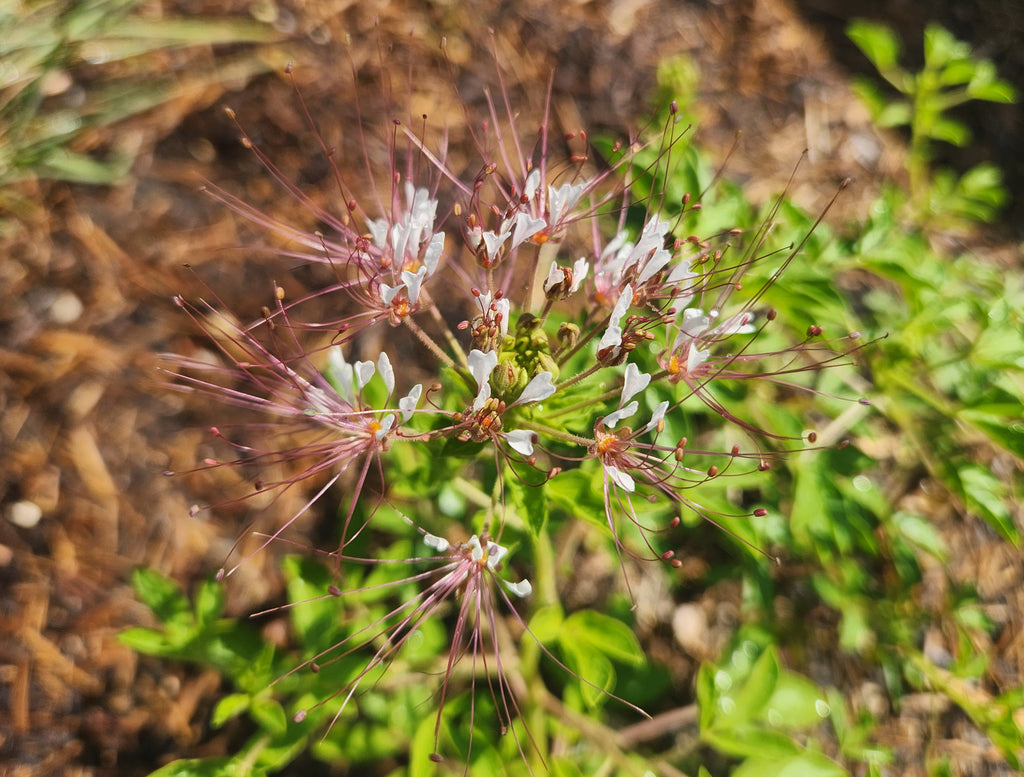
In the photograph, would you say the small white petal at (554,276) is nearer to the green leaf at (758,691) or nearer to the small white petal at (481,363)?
the small white petal at (481,363)

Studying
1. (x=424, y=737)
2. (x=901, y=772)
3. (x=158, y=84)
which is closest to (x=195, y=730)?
(x=424, y=737)

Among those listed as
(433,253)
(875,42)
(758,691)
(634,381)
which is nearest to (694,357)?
(634,381)

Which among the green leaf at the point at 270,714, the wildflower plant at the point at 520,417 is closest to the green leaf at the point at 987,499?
the wildflower plant at the point at 520,417

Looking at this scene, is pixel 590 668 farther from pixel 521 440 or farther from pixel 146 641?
pixel 146 641

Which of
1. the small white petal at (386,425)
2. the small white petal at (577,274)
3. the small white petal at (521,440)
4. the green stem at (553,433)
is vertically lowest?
the green stem at (553,433)

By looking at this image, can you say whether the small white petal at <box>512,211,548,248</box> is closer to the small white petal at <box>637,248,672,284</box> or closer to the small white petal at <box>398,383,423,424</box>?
the small white petal at <box>637,248,672,284</box>

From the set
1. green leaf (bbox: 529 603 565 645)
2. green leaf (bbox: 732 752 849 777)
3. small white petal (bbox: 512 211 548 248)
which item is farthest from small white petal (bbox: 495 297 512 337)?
green leaf (bbox: 732 752 849 777)
